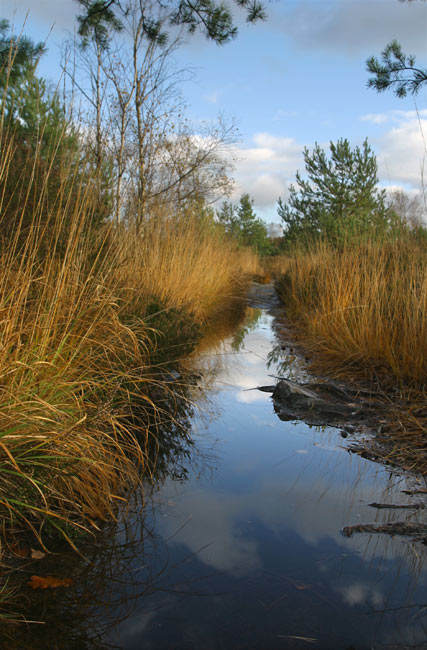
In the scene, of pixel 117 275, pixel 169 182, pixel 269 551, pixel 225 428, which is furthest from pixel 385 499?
pixel 169 182

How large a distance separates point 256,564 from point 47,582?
0.76 metres

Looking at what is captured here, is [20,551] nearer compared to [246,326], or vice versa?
[20,551]

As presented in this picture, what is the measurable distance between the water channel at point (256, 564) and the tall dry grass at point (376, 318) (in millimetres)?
1344

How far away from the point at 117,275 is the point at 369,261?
117 inches

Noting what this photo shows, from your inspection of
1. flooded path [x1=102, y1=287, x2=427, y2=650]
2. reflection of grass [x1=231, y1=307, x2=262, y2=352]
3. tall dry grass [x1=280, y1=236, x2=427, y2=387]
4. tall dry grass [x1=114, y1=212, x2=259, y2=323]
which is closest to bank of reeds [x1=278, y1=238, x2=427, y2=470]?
tall dry grass [x1=280, y1=236, x2=427, y2=387]

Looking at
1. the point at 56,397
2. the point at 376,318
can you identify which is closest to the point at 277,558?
the point at 56,397

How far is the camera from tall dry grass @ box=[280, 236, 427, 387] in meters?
4.11

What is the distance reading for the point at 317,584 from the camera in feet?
5.93

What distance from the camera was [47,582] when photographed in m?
1.77

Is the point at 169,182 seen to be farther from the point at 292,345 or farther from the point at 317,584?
the point at 317,584

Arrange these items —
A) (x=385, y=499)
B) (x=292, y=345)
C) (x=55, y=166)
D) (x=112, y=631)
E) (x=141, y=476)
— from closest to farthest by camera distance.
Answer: (x=112, y=631) → (x=385, y=499) → (x=141, y=476) → (x=55, y=166) → (x=292, y=345)

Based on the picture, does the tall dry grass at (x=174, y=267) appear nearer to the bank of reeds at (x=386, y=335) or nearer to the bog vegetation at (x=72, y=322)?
the bog vegetation at (x=72, y=322)

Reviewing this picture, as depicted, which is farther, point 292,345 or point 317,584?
point 292,345

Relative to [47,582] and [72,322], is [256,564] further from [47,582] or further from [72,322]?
[72,322]
